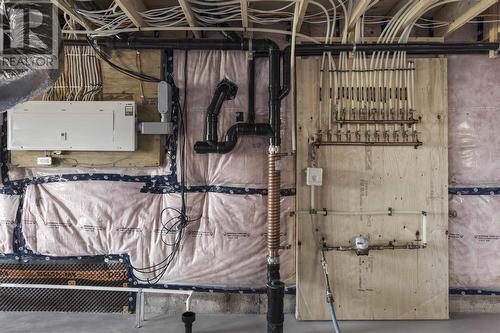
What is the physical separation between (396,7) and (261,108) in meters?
1.15

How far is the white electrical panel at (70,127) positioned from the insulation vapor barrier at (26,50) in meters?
0.45

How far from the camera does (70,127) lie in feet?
7.82

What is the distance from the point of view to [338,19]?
8.25ft

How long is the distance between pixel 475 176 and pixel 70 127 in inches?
114

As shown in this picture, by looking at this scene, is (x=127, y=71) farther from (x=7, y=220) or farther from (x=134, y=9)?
(x=7, y=220)

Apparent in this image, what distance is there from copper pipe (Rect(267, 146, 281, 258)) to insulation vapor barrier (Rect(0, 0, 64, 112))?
1.41 metres

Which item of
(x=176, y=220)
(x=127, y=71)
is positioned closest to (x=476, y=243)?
(x=176, y=220)

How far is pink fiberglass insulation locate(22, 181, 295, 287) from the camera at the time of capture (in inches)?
100

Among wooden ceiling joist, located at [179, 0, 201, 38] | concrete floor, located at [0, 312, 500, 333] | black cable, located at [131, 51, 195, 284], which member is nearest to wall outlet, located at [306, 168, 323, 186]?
black cable, located at [131, 51, 195, 284]

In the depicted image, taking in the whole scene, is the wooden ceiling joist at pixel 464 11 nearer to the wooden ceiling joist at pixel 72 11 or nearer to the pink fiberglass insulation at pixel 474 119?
the pink fiberglass insulation at pixel 474 119

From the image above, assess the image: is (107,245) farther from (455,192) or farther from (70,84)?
(455,192)

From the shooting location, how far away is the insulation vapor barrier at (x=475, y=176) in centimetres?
253

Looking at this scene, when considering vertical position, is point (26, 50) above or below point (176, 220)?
above

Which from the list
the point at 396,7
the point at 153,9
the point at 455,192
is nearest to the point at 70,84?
the point at 153,9
